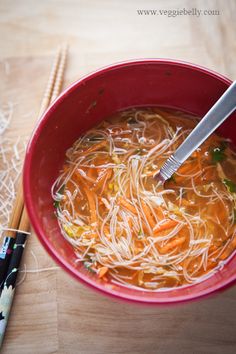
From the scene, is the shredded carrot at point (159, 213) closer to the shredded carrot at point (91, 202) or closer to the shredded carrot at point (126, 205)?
the shredded carrot at point (126, 205)

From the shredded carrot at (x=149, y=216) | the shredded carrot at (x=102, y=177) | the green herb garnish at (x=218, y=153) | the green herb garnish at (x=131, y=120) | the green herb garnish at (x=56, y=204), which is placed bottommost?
the green herb garnish at (x=56, y=204)

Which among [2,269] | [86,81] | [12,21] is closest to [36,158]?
[86,81]

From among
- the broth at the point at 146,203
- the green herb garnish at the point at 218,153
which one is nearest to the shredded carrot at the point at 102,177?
the broth at the point at 146,203

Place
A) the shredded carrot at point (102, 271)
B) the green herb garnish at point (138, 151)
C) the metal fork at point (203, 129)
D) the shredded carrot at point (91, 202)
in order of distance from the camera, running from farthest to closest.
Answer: the green herb garnish at point (138, 151), the shredded carrot at point (91, 202), the shredded carrot at point (102, 271), the metal fork at point (203, 129)

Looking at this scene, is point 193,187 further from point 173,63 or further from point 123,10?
point 123,10

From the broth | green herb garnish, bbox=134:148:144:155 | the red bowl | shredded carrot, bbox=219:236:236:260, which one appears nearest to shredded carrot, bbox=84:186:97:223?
the broth

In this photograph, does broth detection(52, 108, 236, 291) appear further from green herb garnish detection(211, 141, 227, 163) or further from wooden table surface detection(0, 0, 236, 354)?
wooden table surface detection(0, 0, 236, 354)

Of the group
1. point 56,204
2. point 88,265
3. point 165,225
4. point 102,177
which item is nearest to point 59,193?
point 56,204
